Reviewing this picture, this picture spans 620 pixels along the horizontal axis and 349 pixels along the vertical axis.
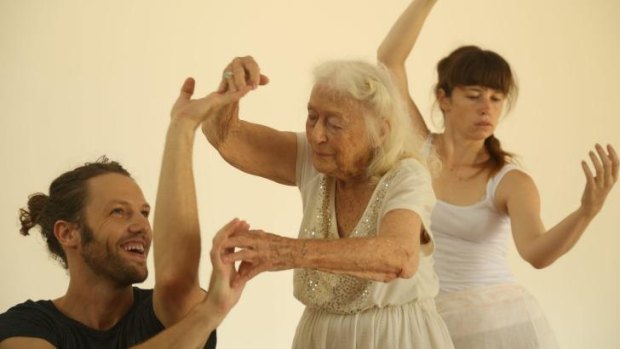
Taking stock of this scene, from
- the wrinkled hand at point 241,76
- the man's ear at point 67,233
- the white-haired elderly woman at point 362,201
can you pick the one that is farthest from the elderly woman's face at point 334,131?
the man's ear at point 67,233

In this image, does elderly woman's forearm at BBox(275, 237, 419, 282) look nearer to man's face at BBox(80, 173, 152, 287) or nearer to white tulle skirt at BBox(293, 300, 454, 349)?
white tulle skirt at BBox(293, 300, 454, 349)

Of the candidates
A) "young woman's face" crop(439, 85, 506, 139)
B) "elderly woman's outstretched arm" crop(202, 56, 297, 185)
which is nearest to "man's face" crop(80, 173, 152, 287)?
"elderly woman's outstretched arm" crop(202, 56, 297, 185)

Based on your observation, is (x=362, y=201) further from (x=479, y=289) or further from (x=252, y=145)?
(x=479, y=289)

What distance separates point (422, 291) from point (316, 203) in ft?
0.94

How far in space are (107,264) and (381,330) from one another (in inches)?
22.3

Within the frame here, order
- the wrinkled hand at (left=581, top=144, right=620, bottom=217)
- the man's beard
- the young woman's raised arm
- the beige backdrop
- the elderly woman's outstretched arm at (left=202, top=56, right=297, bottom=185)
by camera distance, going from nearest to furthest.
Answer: the man's beard < the elderly woman's outstretched arm at (left=202, top=56, right=297, bottom=185) < the wrinkled hand at (left=581, top=144, right=620, bottom=217) < the young woman's raised arm < the beige backdrop

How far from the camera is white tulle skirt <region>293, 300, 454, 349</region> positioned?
1756 mm

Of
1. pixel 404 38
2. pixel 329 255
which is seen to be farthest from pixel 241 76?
pixel 404 38

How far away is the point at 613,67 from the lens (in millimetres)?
4758

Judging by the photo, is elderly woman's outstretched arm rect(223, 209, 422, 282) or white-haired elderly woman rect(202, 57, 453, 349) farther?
white-haired elderly woman rect(202, 57, 453, 349)

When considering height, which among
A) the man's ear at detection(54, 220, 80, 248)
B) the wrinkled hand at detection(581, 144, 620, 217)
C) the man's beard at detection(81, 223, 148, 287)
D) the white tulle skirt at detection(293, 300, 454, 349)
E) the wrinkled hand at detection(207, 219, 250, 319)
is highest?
the wrinkled hand at detection(581, 144, 620, 217)

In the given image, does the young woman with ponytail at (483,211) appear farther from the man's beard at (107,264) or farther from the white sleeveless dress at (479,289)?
the man's beard at (107,264)

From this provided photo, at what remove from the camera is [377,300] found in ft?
5.73

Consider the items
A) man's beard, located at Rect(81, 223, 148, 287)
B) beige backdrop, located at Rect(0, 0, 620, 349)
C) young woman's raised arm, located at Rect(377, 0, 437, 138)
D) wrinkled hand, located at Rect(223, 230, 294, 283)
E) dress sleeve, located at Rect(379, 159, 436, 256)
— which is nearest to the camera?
wrinkled hand, located at Rect(223, 230, 294, 283)
